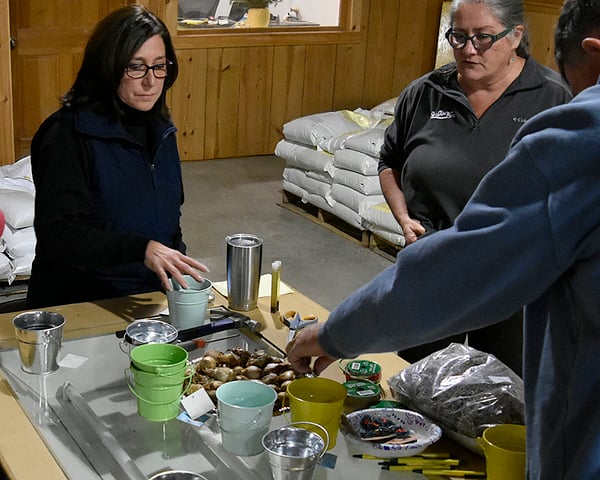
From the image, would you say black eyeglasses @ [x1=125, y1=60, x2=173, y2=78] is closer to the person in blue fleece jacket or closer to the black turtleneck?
the black turtleneck

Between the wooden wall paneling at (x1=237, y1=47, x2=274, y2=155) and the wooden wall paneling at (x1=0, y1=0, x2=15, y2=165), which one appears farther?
the wooden wall paneling at (x1=237, y1=47, x2=274, y2=155)

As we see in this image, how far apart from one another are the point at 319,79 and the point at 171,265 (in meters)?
5.82

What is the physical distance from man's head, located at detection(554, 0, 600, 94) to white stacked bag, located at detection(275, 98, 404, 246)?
162 inches

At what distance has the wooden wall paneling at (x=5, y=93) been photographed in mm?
5840

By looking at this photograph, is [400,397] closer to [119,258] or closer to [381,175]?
[119,258]

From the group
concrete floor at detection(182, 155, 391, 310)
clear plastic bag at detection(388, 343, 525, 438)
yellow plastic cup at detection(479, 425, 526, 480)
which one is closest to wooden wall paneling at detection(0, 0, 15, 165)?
concrete floor at detection(182, 155, 391, 310)

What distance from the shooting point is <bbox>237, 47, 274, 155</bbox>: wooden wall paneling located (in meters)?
7.79

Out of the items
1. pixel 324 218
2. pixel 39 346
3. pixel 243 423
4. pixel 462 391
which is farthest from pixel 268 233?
pixel 243 423

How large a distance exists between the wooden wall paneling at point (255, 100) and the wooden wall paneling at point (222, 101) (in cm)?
5

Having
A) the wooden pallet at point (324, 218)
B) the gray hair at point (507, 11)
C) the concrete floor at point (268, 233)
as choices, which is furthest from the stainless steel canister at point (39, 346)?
the wooden pallet at point (324, 218)

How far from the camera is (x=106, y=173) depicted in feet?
9.04

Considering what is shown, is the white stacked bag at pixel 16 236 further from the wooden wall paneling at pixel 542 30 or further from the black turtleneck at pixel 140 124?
the wooden wall paneling at pixel 542 30

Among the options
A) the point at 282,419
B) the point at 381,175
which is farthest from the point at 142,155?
the point at 282,419

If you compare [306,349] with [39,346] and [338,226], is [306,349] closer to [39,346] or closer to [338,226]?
[39,346]
